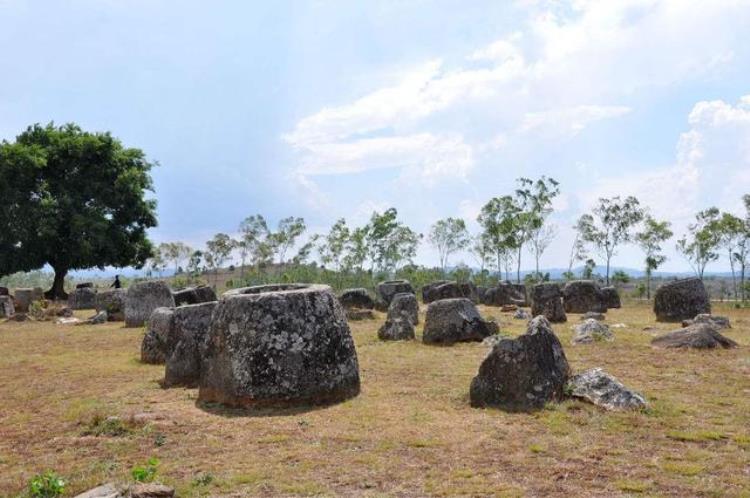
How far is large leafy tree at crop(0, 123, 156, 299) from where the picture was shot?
3956 cm

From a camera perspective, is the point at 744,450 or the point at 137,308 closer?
the point at 744,450

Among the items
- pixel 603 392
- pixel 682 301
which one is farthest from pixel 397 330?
pixel 682 301

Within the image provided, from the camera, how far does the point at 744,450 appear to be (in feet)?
23.2

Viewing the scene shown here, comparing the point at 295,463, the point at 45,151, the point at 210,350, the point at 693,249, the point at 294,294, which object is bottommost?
the point at 295,463

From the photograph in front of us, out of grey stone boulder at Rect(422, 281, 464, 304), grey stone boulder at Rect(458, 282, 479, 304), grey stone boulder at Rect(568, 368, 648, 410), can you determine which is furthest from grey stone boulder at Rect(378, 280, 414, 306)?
grey stone boulder at Rect(568, 368, 648, 410)

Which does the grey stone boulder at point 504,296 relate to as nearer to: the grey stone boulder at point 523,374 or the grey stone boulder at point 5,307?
the grey stone boulder at point 5,307

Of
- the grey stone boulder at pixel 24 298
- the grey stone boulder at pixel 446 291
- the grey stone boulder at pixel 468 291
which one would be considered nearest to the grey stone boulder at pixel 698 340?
the grey stone boulder at pixel 446 291

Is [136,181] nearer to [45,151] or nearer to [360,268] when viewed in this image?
[45,151]

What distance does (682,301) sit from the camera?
2380 cm

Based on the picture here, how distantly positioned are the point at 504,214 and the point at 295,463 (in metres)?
58.4

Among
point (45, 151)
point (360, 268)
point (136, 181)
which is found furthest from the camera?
point (360, 268)

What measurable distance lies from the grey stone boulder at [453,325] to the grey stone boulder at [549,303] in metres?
6.83

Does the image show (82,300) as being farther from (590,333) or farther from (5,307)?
(590,333)

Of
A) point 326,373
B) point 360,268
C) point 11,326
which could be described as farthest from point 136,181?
point 326,373
